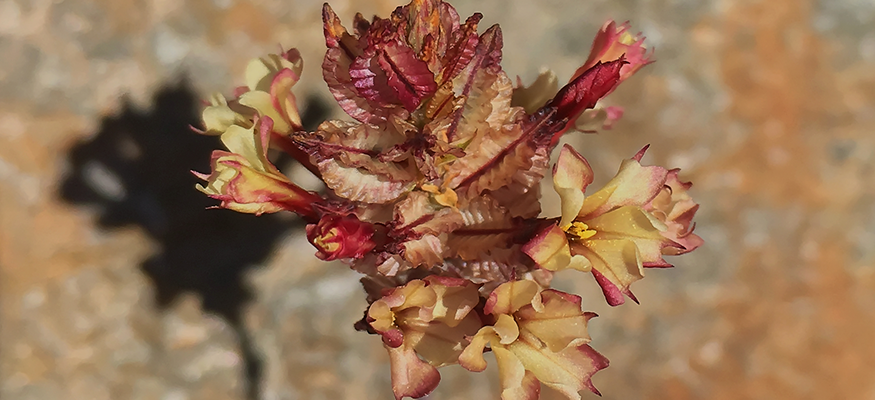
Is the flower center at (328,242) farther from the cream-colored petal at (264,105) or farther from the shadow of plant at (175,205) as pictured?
the shadow of plant at (175,205)

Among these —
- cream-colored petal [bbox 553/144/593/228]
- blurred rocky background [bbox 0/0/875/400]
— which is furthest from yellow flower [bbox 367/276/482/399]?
blurred rocky background [bbox 0/0/875/400]

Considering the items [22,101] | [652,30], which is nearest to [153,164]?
[22,101]

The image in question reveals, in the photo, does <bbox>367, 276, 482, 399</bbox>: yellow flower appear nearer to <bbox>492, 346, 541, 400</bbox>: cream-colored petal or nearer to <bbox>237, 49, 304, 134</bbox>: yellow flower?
<bbox>492, 346, 541, 400</bbox>: cream-colored petal

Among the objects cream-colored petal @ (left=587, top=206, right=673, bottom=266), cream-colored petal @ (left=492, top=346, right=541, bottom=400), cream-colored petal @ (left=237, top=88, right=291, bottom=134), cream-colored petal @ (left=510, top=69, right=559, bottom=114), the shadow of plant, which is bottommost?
the shadow of plant

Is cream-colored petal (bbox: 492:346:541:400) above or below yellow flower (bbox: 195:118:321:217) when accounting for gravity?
below

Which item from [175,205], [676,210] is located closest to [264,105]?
[676,210]

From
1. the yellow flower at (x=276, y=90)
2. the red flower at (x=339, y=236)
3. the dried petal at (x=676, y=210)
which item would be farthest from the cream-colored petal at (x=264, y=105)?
the dried petal at (x=676, y=210)

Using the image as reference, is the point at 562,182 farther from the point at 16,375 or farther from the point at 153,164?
the point at 16,375
